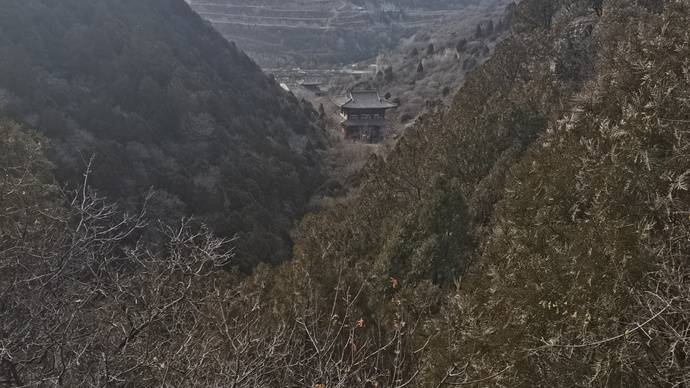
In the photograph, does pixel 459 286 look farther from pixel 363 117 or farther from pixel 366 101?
pixel 366 101

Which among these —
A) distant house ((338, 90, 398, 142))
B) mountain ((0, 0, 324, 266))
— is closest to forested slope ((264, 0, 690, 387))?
mountain ((0, 0, 324, 266))

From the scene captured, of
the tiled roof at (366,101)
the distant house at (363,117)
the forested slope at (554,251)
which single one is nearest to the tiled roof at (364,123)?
the distant house at (363,117)

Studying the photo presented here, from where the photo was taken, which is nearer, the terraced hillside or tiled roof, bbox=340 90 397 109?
tiled roof, bbox=340 90 397 109

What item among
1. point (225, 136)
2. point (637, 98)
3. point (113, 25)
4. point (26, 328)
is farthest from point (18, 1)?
point (637, 98)

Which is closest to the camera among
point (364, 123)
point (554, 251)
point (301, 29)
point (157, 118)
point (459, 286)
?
point (554, 251)

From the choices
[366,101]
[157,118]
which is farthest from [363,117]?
[157,118]

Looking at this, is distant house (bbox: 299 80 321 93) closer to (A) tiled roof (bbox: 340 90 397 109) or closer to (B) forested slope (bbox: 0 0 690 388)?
(A) tiled roof (bbox: 340 90 397 109)

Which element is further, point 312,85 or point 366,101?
point 312,85
